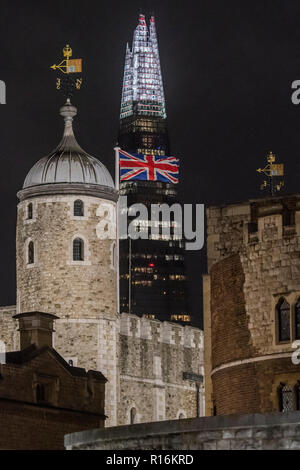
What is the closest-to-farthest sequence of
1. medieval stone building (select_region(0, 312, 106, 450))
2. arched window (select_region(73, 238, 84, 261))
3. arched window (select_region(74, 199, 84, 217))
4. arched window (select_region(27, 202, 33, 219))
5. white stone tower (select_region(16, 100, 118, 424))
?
1. medieval stone building (select_region(0, 312, 106, 450))
2. white stone tower (select_region(16, 100, 118, 424))
3. arched window (select_region(73, 238, 84, 261))
4. arched window (select_region(74, 199, 84, 217))
5. arched window (select_region(27, 202, 33, 219))

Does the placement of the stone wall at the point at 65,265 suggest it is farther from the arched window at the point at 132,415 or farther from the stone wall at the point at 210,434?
the stone wall at the point at 210,434

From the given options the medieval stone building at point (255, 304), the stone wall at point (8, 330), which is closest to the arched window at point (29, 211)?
the stone wall at point (8, 330)

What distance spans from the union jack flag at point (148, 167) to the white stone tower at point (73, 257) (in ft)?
12.8

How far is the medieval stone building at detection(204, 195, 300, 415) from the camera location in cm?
3809

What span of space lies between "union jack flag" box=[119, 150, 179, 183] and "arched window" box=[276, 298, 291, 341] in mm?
36289

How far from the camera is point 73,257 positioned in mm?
69375

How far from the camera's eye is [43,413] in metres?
54.1

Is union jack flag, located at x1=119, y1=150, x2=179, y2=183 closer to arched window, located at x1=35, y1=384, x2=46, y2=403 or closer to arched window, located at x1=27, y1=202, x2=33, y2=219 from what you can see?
arched window, located at x1=27, y1=202, x2=33, y2=219

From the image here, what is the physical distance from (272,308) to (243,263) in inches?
65.9

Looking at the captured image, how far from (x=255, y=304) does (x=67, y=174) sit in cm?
3208

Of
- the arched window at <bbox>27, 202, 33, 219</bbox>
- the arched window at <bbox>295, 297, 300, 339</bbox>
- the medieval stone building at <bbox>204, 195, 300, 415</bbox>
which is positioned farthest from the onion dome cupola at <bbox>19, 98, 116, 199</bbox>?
the arched window at <bbox>295, 297, 300, 339</bbox>

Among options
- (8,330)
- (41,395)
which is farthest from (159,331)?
(41,395)
